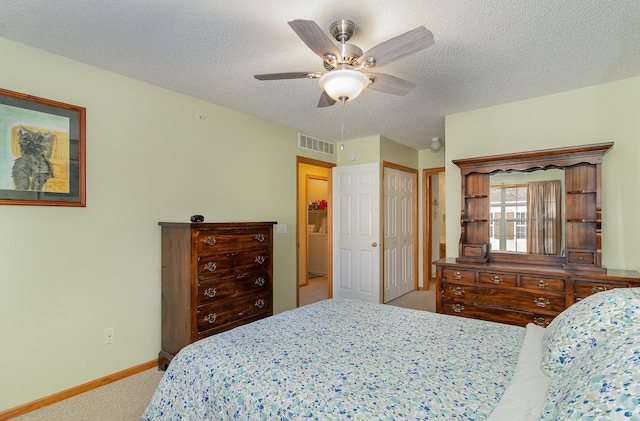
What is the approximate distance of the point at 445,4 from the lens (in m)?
1.80

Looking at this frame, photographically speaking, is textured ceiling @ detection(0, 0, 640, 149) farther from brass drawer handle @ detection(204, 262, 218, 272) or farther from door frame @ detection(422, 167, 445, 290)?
door frame @ detection(422, 167, 445, 290)

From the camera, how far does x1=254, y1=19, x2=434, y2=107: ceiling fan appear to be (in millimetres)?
1574

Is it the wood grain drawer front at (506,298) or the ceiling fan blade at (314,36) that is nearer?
the ceiling fan blade at (314,36)

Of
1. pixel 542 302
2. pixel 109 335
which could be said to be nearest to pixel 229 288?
pixel 109 335

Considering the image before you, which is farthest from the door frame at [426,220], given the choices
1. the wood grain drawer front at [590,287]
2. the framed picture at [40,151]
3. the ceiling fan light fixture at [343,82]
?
the framed picture at [40,151]

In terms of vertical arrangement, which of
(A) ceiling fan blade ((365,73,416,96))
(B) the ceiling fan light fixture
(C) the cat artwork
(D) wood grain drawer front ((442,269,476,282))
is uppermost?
(A) ceiling fan blade ((365,73,416,96))

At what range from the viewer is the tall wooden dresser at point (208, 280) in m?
2.67

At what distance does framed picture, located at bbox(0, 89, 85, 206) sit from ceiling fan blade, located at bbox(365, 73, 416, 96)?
2.19 m

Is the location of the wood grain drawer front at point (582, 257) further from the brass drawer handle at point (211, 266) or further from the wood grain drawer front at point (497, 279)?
the brass drawer handle at point (211, 266)

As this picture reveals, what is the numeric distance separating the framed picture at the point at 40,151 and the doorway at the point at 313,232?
3.62 metres

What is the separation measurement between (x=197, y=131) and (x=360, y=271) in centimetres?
291

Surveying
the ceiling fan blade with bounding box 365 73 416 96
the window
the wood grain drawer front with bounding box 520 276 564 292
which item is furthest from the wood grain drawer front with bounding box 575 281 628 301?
the ceiling fan blade with bounding box 365 73 416 96

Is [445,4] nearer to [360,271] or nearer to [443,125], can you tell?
[443,125]

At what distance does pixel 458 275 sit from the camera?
125 inches
